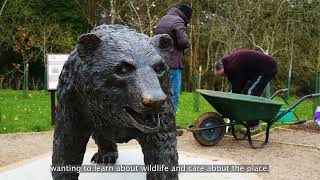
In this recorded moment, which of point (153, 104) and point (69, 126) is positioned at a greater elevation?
point (153, 104)

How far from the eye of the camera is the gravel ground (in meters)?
5.54

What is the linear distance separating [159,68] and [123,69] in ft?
0.62

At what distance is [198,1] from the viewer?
17.4 metres

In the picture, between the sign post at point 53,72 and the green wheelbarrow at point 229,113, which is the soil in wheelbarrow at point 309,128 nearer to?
the green wheelbarrow at point 229,113

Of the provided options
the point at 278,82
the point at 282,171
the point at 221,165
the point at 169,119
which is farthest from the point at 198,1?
the point at 169,119

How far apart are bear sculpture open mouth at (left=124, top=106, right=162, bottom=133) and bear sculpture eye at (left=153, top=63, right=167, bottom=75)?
0.22m

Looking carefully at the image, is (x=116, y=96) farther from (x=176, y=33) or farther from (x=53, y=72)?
(x=53, y=72)

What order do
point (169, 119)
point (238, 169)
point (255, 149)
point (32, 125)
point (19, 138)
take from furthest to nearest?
point (32, 125), point (19, 138), point (255, 149), point (238, 169), point (169, 119)

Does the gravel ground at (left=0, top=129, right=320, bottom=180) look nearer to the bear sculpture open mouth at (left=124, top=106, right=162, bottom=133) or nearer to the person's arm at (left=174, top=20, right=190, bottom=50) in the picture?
the person's arm at (left=174, top=20, right=190, bottom=50)

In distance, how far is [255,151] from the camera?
21.2 ft

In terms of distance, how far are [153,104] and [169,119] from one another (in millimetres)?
675

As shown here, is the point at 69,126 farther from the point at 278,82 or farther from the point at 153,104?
the point at 278,82

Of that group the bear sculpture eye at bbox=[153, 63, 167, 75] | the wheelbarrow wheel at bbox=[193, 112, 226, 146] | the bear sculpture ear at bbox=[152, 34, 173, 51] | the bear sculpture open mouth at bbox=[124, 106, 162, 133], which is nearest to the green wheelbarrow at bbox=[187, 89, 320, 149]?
the wheelbarrow wheel at bbox=[193, 112, 226, 146]

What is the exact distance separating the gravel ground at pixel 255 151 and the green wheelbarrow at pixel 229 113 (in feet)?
0.61
